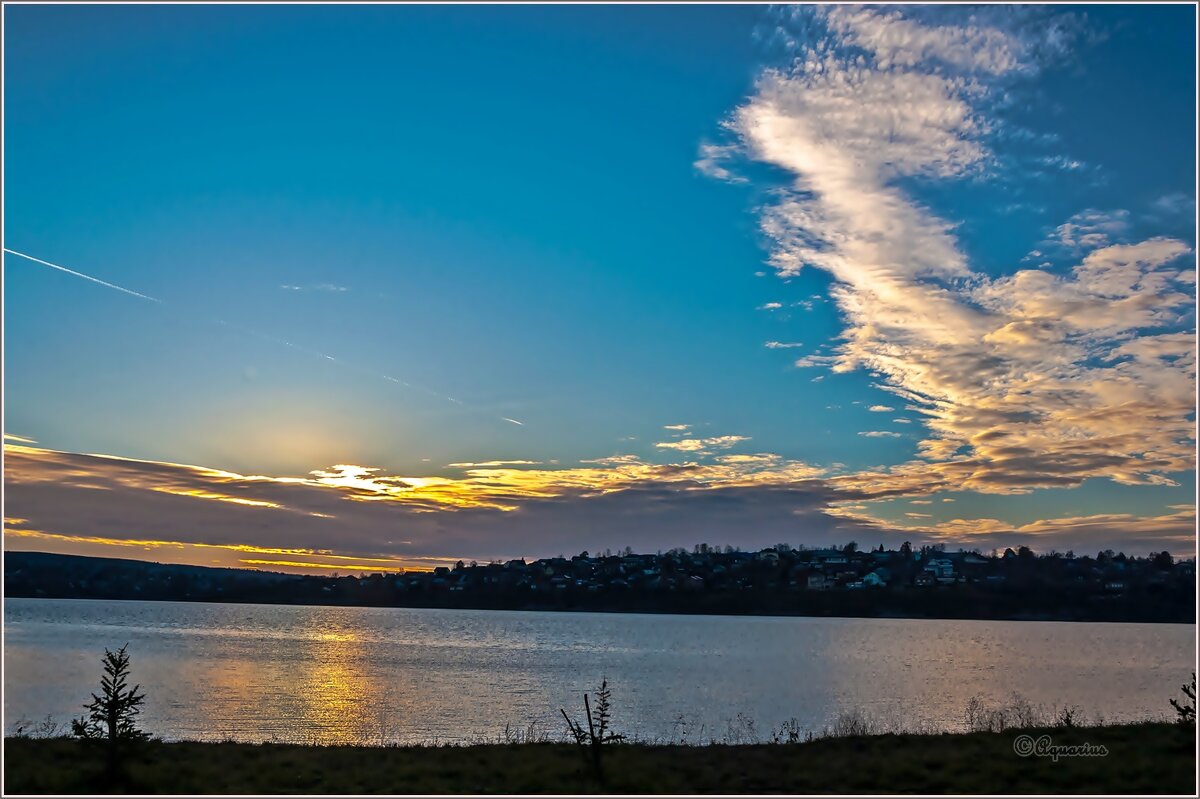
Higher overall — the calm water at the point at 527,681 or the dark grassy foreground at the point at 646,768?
the dark grassy foreground at the point at 646,768

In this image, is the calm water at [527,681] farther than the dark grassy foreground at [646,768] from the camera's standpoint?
Yes

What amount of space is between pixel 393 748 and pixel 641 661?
67775 mm

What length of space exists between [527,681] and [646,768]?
151 feet

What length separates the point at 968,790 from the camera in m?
19.0

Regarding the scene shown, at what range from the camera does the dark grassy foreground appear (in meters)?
19.2

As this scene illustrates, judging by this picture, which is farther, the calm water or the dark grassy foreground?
the calm water

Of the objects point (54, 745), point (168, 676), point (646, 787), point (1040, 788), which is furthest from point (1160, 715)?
point (168, 676)

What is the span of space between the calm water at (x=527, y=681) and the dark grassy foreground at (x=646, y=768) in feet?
49.4

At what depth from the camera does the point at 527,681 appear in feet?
213

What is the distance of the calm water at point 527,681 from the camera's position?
143 ft

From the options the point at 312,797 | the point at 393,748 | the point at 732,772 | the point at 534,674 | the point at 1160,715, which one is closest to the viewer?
the point at 312,797

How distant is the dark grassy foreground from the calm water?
593 inches

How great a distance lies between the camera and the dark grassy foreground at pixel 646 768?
1916 cm

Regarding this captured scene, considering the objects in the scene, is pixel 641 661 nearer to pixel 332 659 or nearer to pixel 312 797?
pixel 332 659
